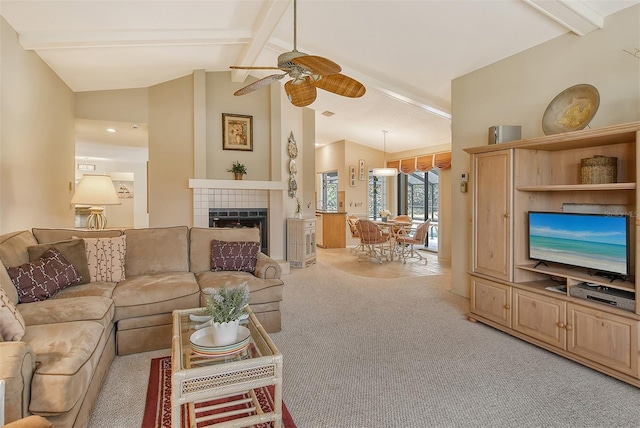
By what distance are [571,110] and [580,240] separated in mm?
1084

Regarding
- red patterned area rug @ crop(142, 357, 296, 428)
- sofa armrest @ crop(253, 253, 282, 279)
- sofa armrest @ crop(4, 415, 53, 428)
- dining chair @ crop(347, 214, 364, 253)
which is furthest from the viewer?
dining chair @ crop(347, 214, 364, 253)

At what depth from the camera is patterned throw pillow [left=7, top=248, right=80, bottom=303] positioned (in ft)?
7.97

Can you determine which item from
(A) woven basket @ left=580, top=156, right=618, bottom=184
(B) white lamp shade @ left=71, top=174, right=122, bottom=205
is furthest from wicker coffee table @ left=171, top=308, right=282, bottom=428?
(A) woven basket @ left=580, top=156, right=618, bottom=184

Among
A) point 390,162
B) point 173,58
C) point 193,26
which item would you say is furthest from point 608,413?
point 390,162

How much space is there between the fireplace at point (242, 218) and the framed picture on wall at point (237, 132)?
3.47 ft

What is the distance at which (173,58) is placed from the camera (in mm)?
4906

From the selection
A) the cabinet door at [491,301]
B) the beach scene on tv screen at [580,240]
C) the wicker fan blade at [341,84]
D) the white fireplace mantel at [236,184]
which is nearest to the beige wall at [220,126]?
the white fireplace mantel at [236,184]

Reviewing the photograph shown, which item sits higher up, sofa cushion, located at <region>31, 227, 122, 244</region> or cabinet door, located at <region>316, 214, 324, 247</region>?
sofa cushion, located at <region>31, 227, 122, 244</region>

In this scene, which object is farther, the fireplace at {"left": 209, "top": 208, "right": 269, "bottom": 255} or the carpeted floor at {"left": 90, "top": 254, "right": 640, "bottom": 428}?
the fireplace at {"left": 209, "top": 208, "right": 269, "bottom": 255}

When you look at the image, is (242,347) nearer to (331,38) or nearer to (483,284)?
(483,284)

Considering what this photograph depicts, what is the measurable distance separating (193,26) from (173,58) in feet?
3.43

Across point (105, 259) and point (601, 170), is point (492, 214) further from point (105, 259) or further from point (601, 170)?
point (105, 259)

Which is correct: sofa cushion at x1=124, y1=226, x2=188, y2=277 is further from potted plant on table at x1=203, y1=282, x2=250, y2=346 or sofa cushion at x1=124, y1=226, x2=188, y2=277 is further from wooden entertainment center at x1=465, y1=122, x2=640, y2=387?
wooden entertainment center at x1=465, y1=122, x2=640, y2=387

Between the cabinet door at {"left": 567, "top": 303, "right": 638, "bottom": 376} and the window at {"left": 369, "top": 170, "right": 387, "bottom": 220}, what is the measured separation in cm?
697
